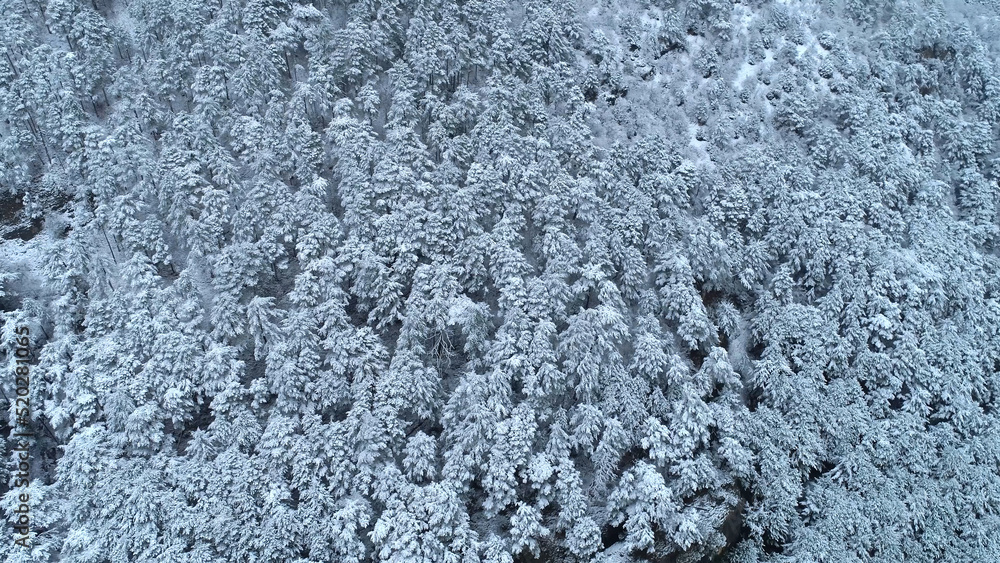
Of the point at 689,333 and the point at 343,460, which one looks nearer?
the point at 343,460

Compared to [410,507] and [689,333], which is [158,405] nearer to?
[410,507]

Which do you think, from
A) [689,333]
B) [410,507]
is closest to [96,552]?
[410,507]

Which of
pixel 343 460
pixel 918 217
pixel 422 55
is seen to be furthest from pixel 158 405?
pixel 918 217

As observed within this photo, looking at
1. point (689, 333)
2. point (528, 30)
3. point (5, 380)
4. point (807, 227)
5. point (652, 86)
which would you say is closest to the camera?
point (5, 380)

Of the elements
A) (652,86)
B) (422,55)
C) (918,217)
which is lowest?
(918,217)

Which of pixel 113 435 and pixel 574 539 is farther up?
pixel 113 435

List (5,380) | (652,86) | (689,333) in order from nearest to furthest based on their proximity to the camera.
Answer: (5,380)
(689,333)
(652,86)
